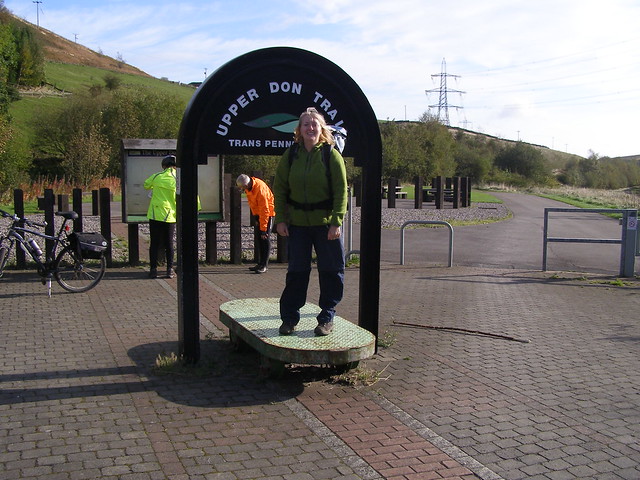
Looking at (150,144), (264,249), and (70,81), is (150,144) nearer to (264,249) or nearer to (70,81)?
(264,249)

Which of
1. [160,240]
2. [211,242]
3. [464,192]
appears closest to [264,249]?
[211,242]

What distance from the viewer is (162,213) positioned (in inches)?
413

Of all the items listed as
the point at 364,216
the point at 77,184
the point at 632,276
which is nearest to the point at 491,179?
the point at 77,184

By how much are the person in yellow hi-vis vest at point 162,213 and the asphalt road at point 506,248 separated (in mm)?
5081

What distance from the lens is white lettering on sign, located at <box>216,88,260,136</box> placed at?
19.9ft

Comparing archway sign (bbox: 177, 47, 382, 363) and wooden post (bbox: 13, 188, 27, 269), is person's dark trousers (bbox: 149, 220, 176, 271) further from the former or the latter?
archway sign (bbox: 177, 47, 382, 363)

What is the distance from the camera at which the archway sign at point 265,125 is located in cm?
591

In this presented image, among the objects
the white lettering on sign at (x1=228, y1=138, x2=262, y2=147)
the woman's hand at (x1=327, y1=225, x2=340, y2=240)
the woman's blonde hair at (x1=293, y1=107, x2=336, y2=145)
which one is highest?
the woman's blonde hair at (x1=293, y1=107, x2=336, y2=145)

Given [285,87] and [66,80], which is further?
[66,80]

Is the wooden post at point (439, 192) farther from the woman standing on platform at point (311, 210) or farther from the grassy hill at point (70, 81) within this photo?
the woman standing on platform at point (311, 210)

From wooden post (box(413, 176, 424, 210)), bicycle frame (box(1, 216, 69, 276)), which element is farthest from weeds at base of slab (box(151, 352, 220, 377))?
wooden post (box(413, 176, 424, 210))

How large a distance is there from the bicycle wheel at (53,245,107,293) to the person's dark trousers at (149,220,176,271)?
1097mm

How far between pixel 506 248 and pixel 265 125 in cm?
1229

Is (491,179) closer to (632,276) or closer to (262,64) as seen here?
(632,276)
